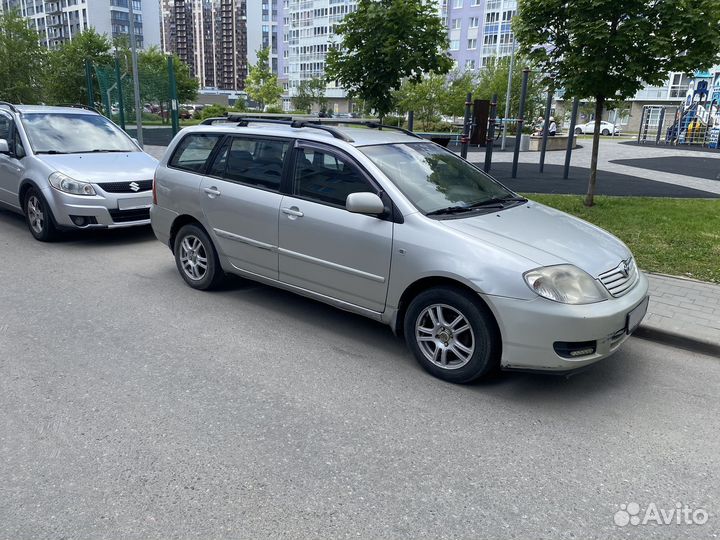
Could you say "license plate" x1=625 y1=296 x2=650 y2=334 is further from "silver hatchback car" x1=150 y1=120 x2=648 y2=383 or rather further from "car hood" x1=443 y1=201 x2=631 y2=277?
"car hood" x1=443 y1=201 x2=631 y2=277

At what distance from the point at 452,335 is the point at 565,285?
32.3 inches

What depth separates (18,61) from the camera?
22.0 metres

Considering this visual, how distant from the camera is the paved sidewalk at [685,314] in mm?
4754

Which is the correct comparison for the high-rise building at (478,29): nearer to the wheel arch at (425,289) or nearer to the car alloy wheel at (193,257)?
the car alloy wheel at (193,257)

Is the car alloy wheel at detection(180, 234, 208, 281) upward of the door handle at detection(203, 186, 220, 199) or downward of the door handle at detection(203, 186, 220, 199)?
downward

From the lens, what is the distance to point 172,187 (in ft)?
19.6

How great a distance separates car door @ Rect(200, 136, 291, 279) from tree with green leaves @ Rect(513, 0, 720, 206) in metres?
5.52

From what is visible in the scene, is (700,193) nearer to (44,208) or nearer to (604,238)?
(604,238)

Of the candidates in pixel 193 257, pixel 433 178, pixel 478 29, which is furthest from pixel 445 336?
Result: pixel 478 29

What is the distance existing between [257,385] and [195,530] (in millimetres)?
1444

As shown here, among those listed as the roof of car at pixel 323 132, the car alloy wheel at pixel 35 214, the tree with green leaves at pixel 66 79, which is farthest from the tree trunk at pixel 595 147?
the tree with green leaves at pixel 66 79

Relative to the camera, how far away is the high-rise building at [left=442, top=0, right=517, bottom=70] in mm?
77375

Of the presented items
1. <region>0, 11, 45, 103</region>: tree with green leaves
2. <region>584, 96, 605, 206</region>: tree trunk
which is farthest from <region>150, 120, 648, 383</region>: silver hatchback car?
<region>0, 11, 45, 103</region>: tree with green leaves

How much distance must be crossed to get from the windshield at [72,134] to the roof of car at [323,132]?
3589 mm
